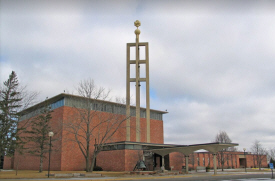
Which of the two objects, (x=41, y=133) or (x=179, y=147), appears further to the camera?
(x=41, y=133)

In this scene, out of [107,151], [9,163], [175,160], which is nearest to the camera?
[107,151]

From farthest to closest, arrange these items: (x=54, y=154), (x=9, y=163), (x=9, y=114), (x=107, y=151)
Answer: (x=9, y=163), (x=54, y=154), (x=107, y=151), (x=9, y=114)

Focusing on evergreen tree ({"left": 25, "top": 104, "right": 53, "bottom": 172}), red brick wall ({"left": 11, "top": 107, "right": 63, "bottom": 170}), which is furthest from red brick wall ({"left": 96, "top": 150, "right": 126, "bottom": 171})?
evergreen tree ({"left": 25, "top": 104, "right": 53, "bottom": 172})

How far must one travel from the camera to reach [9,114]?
31.7 m

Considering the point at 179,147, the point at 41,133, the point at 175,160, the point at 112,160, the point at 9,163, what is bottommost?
the point at 9,163

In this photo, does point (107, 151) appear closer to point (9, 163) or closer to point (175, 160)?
point (175, 160)

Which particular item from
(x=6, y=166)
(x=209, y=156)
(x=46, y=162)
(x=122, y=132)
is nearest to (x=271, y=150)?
(x=209, y=156)

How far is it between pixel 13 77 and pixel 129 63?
23456mm

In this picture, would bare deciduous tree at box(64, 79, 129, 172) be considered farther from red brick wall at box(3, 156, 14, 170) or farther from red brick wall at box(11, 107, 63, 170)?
red brick wall at box(3, 156, 14, 170)

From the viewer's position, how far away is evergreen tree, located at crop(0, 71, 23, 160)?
31.3 m

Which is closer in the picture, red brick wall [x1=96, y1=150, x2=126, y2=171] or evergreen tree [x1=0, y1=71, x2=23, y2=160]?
evergreen tree [x1=0, y1=71, x2=23, y2=160]

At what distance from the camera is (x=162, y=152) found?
135ft

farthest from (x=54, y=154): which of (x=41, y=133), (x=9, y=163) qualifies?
(x=9, y=163)

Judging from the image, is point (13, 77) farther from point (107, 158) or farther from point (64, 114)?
point (107, 158)
